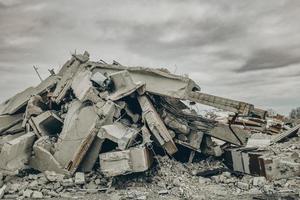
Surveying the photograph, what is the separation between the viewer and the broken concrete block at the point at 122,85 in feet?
30.3

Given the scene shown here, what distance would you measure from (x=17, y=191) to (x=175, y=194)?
3.28m

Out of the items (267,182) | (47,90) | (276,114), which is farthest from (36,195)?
(276,114)

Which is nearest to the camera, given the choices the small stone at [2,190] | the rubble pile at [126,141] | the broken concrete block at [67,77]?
the small stone at [2,190]

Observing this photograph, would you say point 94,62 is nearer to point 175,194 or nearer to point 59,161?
point 59,161

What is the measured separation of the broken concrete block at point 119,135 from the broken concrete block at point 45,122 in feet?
6.33

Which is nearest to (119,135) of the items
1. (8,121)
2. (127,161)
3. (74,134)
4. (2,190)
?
(127,161)

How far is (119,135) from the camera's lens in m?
8.40

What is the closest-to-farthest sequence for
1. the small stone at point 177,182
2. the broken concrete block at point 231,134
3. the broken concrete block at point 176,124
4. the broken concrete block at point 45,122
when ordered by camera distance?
1. the small stone at point 177,182
2. the broken concrete block at point 176,124
3. the broken concrete block at point 231,134
4. the broken concrete block at point 45,122

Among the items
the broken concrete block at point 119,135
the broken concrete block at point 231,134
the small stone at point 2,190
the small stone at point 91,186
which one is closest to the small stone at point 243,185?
the broken concrete block at point 231,134

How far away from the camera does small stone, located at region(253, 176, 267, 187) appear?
7965mm

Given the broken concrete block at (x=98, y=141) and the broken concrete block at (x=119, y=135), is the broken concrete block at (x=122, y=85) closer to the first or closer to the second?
the broken concrete block at (x=98, y=141)

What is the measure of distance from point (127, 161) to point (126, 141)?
1.42 ft

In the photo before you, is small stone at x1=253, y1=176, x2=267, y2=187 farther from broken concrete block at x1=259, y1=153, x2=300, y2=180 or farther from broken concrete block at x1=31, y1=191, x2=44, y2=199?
broken concrete block at x1=31, y1=191, x2=44, y2=199

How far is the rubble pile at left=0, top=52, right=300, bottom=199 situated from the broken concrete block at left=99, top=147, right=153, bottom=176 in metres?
0.02
